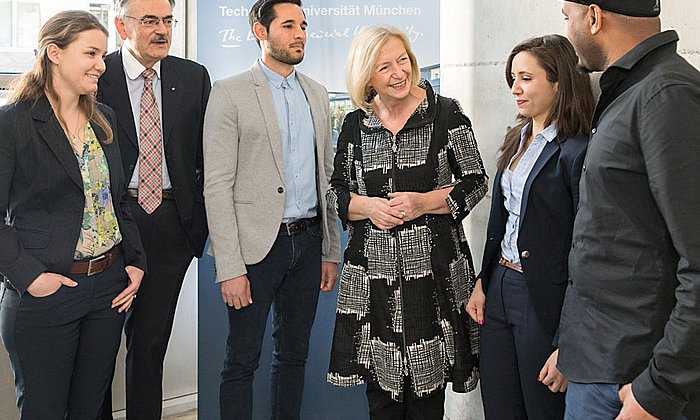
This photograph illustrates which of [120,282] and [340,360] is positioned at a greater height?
[120,282]

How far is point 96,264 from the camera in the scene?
247 cm

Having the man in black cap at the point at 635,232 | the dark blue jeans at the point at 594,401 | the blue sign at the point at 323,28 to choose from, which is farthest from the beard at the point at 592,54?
the blue sign at the point at 323,28

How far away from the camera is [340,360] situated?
8.75 ft

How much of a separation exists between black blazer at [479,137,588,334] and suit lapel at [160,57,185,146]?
1.40 m

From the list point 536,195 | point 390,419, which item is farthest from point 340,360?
point 536,195

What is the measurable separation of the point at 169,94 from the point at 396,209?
40.4 inches

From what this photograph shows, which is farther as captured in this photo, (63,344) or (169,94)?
(169,94)

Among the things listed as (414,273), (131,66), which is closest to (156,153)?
(131,66)

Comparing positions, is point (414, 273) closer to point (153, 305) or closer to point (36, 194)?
point (153, 305)

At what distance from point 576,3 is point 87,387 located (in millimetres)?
1872

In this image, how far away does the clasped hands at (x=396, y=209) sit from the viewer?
2555mm

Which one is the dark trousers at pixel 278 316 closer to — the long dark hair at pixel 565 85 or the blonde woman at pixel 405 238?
the blonde woman at pixel 405 238

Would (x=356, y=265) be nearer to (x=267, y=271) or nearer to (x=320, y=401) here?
(x=267, y=271)

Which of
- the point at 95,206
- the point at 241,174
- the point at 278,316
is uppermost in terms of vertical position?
the point at 241,174
